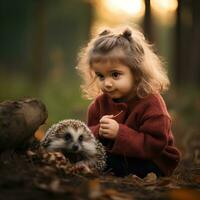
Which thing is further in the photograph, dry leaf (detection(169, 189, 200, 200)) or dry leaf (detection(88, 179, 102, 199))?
dry leaf (detection(169, 189, 200, 200))

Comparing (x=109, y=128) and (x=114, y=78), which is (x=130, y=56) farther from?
(x=109, y=128)

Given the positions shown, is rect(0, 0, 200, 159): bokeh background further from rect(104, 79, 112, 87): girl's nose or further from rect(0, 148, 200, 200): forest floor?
rect(0, 148, 200, 200): forest floor

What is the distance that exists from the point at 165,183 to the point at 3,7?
2833cm

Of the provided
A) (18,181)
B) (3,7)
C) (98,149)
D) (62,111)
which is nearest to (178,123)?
(62,111)

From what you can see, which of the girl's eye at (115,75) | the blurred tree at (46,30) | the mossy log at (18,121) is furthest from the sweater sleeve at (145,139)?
the blurred tree at (46,30)

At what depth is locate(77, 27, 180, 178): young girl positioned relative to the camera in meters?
5.12

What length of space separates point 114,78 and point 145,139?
0.68m

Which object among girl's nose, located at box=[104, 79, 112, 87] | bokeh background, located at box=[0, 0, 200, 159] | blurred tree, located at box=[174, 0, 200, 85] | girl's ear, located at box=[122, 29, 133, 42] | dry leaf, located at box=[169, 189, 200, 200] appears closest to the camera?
dry leaf, located at box=[169, 189, 200, 200]

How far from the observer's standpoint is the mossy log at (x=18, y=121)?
4.37m

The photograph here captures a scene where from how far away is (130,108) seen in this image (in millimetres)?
5410

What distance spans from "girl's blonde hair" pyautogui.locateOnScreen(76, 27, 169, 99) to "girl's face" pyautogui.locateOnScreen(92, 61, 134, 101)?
2.0 inches

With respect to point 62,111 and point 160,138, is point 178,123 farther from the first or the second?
point 160,138

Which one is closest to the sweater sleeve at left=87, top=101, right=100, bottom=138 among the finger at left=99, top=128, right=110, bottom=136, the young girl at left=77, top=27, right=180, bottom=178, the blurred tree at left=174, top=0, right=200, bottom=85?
the young girl at left=77, top=27, right=180, bottom=178

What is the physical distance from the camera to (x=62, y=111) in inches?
435
